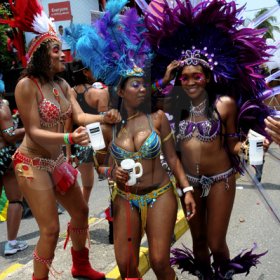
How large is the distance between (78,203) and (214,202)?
1.12 meters

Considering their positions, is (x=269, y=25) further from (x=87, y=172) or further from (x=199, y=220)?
(x=87, y=172)

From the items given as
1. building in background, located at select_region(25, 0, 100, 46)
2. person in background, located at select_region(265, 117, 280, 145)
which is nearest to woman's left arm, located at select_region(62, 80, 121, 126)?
person in background, located at select_region(265, 117, 280, 145)

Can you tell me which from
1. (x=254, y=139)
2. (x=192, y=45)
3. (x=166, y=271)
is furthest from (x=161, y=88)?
(x=166, y=271)

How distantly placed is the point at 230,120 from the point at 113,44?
1045 millimetres

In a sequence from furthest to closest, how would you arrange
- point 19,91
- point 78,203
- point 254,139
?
point 78,203, point 19,91, point 254,139

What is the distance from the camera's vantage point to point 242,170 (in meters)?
3.15

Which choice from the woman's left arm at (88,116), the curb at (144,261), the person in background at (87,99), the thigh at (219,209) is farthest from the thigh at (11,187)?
the thigh at (219,209)

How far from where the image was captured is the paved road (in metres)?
3.70

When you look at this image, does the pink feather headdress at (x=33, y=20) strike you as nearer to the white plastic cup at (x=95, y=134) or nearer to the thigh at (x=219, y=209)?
the white plastic cup at (x=95, y=134)

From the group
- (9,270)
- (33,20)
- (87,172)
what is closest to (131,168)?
(33,20)

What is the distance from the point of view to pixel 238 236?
15.2ft

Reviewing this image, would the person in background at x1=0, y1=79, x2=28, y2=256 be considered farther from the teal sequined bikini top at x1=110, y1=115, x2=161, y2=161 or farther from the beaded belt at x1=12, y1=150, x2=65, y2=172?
the teal sequined bikini top at x1=110, y1=115, x2=161, y2=161

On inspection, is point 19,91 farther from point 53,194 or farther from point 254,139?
point 254,139

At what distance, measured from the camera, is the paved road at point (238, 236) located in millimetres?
3696
